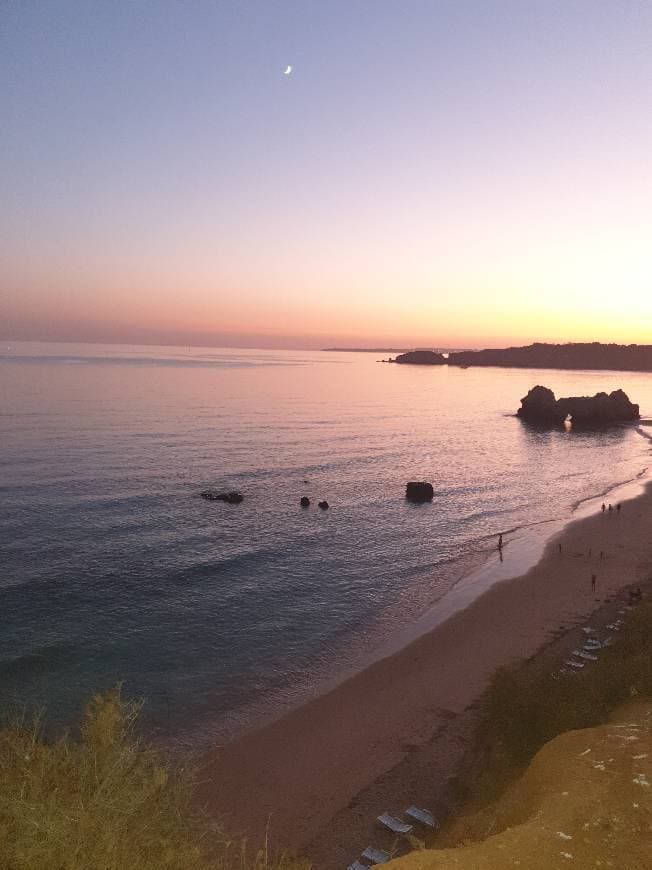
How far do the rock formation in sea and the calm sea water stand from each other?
94.4 ft

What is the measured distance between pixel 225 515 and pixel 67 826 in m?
42.5

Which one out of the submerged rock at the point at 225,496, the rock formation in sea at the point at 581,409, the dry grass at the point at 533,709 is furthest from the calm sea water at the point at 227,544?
the rock formation in sea at the point at 581,409

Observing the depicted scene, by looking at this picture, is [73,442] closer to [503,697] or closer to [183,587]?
[183,587]

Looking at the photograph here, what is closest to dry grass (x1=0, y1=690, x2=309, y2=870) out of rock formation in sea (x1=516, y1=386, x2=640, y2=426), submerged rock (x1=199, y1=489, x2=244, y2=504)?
submerged rock (x1=199, y1=489, x2=244, y2=504)

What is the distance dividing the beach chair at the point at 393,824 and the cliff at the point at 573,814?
2.22 meters

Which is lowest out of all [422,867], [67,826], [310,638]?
[310,638]

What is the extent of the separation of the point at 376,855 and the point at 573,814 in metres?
5.76

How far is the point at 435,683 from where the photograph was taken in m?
26.9

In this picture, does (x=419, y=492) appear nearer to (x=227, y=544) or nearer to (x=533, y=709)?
(x=227, y=544)

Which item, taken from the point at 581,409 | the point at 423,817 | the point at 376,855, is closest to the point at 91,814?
the point at 376,855

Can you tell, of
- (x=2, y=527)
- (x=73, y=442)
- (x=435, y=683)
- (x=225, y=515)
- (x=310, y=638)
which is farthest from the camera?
(x=73, y=442)

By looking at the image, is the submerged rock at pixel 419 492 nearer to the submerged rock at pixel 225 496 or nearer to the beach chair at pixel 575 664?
the submerged rock at pixel 225 496

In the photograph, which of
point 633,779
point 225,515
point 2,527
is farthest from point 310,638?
point 2,527

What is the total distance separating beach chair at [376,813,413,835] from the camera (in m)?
17.2
